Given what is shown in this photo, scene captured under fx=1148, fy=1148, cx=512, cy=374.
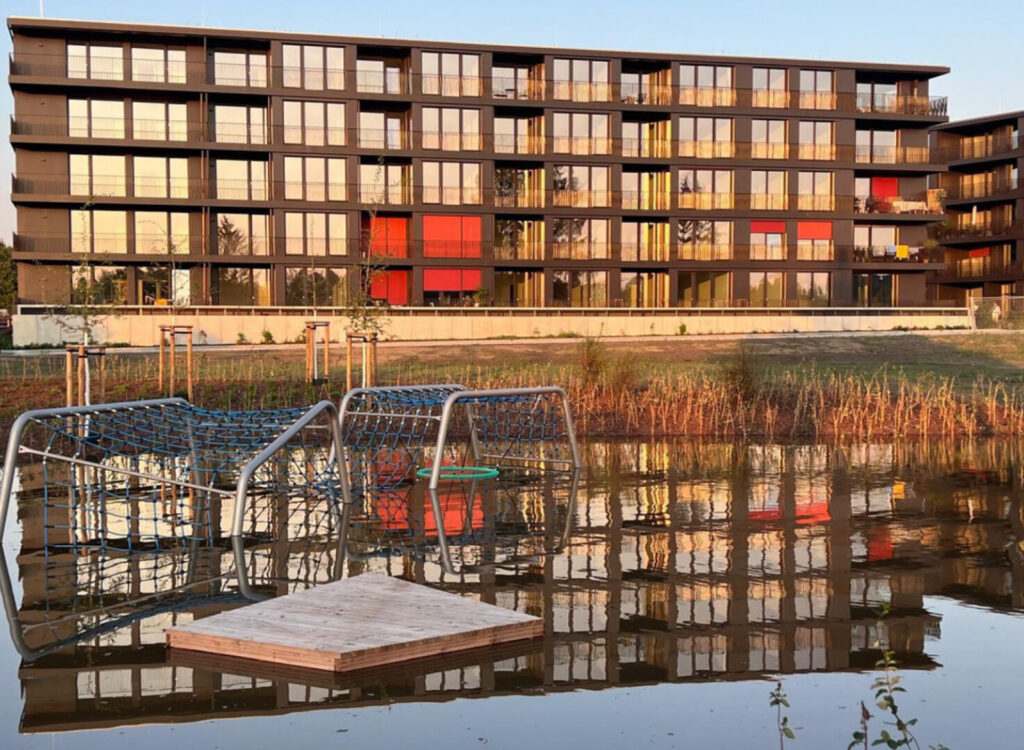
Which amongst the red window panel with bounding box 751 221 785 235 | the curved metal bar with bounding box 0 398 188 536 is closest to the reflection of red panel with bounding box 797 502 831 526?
the curved metal bar with bounding box 0 398 188 536

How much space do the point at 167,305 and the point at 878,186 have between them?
117ft

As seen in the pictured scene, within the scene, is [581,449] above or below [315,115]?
below

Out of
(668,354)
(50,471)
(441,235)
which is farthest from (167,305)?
(50,471)

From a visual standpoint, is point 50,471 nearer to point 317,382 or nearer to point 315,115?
point 317,382

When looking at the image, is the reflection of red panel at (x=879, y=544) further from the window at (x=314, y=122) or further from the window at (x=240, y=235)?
the window at (x=314, y=122)

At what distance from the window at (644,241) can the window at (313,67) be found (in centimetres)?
1491

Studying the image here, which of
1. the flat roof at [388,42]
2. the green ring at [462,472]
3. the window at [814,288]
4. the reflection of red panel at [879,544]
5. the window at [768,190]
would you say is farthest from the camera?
the window at [814,288]

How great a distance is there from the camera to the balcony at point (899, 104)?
57.8 meters

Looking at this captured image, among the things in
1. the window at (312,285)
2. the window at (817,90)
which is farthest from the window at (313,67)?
the window at (817,90)

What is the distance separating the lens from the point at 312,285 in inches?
1987

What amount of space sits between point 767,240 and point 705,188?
13.4 feet

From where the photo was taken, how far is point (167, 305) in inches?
1788

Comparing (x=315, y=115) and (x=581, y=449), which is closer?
(x=581, y=449)

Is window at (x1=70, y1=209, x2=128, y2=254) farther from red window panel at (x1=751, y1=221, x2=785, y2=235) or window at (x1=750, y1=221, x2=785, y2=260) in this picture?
red window panel at (x1=751, y1=221, x2=785, y2=235)
